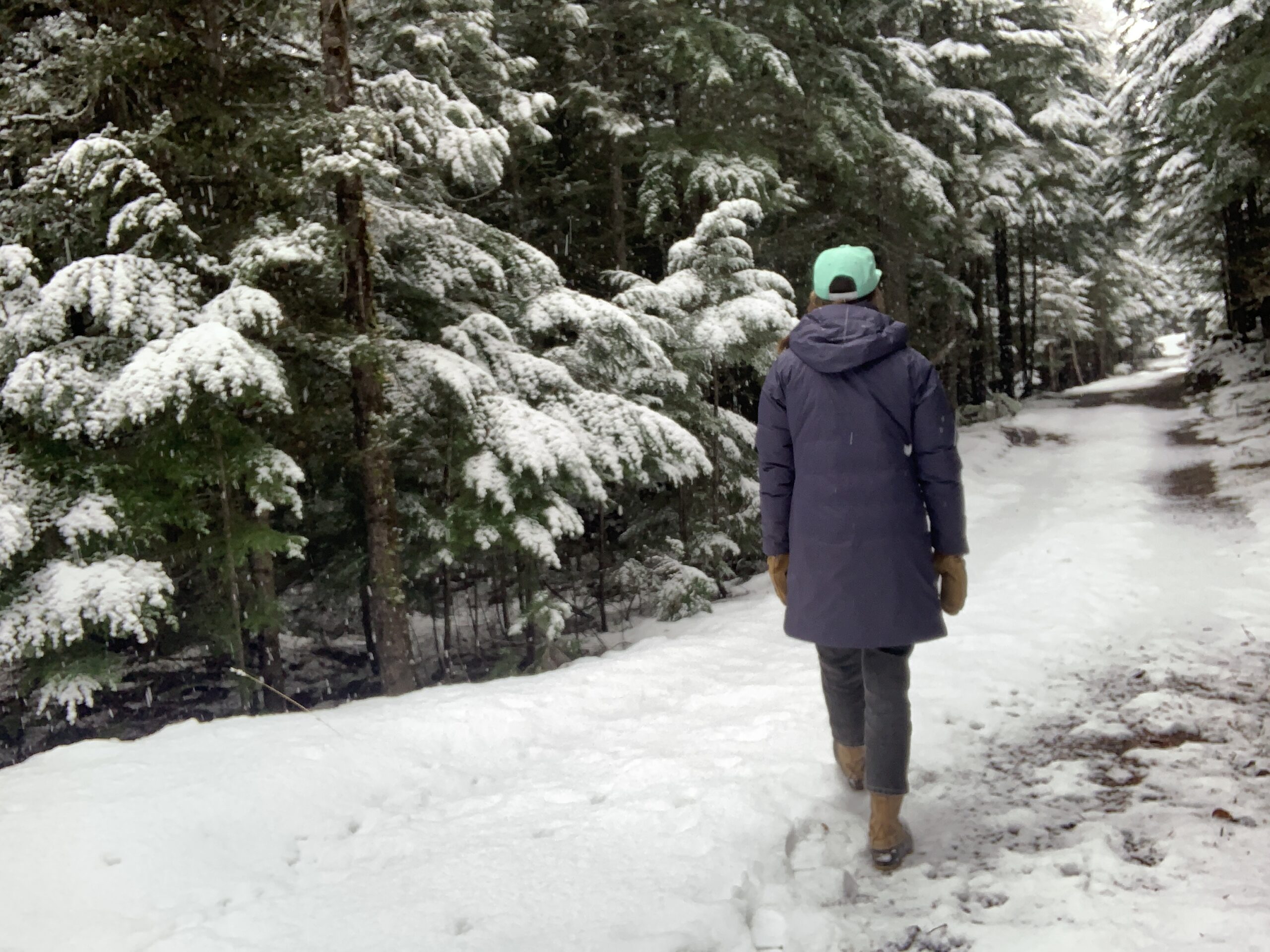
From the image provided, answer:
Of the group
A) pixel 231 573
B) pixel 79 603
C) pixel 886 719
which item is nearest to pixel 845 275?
pixel 886 719

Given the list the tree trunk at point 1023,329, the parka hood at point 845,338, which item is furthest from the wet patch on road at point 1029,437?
the parka hood at point 845,338

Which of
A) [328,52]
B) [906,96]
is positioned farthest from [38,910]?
[906,96]

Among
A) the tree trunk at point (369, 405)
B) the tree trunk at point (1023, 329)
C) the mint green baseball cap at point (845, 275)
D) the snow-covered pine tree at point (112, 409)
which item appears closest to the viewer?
the mint green baseball cap at point (845, 275)

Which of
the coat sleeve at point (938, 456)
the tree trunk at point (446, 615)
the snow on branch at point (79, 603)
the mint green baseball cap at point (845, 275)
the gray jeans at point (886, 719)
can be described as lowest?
the tree trunk at point (446, 615)

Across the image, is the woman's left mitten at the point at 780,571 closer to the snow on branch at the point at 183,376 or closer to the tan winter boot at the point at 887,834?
the tan winter boot at the point at 887,834

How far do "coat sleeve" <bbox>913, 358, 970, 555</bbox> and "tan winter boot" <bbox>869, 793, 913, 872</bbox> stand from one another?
1037 millimetres

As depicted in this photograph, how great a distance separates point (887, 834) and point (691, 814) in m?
0.82

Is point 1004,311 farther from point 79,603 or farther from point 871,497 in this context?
point 79,603

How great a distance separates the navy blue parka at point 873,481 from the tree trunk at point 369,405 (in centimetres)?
408

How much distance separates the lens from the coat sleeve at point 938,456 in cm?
330

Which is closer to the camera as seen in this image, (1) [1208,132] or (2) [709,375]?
(2) [709,375]

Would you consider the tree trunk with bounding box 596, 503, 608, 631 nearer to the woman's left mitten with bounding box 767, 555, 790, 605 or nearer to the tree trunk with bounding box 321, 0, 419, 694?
the tree trunk with bounding box 321, 0, 419, 694

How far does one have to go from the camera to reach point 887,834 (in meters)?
3.45

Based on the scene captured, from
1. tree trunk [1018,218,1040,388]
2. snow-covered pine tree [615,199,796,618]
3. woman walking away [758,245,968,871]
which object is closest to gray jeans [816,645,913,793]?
woman walking away [758,245,968,871]
